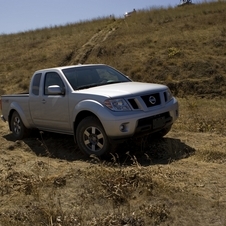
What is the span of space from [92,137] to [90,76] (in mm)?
1396


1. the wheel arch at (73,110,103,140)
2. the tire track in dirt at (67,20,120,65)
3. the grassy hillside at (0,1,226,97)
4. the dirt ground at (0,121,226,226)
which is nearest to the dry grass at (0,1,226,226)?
the dirt ground at (0,121,226,226)

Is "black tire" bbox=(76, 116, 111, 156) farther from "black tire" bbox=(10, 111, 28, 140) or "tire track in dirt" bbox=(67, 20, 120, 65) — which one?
"tire track in dirt" bbox=(67, 20, 120, 65)

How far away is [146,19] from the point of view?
28.3 meters

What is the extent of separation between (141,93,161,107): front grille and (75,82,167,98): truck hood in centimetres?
8

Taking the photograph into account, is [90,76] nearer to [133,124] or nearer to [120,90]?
[120,90]

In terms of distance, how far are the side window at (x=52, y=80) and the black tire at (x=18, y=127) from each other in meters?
1.30

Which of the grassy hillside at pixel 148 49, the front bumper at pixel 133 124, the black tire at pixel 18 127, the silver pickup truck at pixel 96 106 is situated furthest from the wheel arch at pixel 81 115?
the grassy hillside at pixel 148 49

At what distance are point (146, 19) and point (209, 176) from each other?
25.2m

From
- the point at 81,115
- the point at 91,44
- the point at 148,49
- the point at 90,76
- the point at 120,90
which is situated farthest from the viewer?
the point at 91,44

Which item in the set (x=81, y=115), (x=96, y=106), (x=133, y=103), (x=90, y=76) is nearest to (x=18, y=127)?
(x=90, y=76)

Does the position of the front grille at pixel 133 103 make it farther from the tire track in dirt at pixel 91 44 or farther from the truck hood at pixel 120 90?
the tire track in dirt at pixel 91 44

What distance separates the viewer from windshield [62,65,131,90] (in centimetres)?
650

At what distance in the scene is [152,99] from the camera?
5848 mm

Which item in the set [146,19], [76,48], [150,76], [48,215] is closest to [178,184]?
[48,215]
